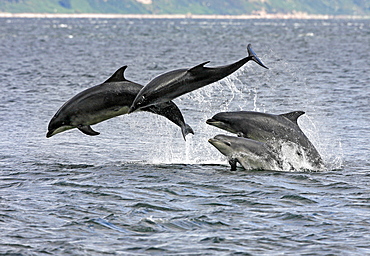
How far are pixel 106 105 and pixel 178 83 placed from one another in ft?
5.66

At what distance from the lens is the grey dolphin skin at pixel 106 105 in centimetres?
1346

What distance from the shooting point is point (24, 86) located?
31.0m

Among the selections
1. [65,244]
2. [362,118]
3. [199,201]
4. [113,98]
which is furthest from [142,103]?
[362,118]

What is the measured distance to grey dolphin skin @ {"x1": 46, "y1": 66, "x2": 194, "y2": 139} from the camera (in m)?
13.5

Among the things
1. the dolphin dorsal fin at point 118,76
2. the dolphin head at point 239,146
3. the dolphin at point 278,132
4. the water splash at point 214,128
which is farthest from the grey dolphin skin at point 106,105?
the water splash at point 214,128

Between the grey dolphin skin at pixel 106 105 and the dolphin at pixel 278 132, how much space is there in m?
1.13

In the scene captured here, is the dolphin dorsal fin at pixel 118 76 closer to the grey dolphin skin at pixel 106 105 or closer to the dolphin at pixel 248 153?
the grey dolphin skin at pixel 106 105

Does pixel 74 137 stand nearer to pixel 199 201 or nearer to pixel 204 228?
pixel 199 201

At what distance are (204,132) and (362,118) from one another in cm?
555

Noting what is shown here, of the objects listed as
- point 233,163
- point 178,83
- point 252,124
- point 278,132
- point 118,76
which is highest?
point 118,76

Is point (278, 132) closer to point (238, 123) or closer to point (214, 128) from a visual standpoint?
point (238, 123)

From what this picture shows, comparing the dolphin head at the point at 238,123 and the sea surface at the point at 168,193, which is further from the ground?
the dolphin head at the point at 238,123

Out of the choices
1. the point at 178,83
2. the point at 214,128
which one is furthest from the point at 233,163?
the point at 214,128

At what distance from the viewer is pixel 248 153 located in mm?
13578
